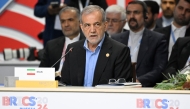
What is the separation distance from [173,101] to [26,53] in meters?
4.82

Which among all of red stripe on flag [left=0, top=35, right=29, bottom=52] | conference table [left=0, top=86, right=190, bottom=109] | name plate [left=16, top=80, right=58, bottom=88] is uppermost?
name plate [left=16, top=80, right=58, bottom=88]

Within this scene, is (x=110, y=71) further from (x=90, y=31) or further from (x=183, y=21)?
(x=183, y=21)

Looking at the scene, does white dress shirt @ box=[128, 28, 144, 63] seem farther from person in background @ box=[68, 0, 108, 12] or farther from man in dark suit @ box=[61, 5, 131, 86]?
man in dark suit @ box=[61, 5, 131, 86]

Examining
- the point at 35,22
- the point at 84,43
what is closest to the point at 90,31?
the point at 84,43

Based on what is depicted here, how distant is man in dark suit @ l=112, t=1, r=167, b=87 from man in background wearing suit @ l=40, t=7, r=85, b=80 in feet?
1.78

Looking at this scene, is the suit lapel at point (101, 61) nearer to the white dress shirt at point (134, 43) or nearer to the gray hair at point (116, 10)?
the white dress shirt at point (134, 43)

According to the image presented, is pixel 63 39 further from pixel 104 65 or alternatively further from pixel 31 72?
pixel 31 72

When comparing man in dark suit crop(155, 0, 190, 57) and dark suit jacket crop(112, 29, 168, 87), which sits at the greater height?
man in dark suit crop(155, 0, 190, 57)


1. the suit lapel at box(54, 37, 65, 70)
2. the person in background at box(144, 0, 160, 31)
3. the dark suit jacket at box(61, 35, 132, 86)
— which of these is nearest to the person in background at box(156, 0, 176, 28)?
the person in background at box(144, 0, 160, 31)

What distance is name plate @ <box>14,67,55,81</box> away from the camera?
17.0 ft

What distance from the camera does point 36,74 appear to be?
522 centimetres

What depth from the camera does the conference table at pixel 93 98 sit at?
15.7 ft

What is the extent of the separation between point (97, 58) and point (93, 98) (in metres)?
1.17

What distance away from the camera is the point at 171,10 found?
30.7ft
